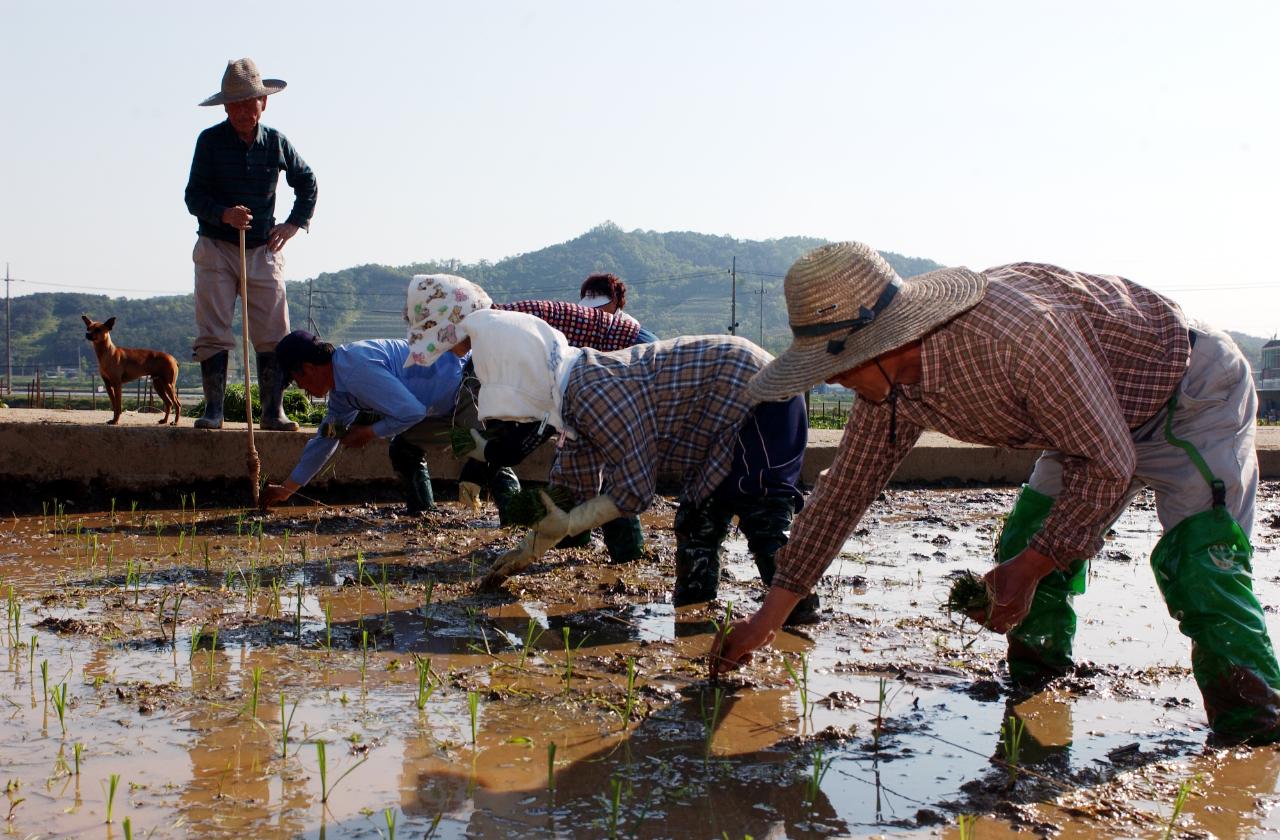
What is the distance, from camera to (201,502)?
690cm

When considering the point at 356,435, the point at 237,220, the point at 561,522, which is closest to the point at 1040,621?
the point at 561,522

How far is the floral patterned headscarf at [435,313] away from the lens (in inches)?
187

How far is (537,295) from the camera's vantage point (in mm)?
146500

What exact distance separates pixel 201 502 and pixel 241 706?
4131 millimetres

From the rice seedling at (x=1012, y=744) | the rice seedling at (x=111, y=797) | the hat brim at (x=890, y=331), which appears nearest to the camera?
the rice seedling at (x=111, y=797)

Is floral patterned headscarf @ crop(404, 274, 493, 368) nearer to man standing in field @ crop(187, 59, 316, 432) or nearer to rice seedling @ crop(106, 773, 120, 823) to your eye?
man standing in field @ crop(187, 59, 316, 432)

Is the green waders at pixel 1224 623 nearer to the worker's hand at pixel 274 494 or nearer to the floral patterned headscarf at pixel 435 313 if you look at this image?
the floral patterned headscarf at pixel 435 313

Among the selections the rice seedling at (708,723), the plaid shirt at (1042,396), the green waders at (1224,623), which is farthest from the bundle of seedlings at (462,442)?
the green waders at (1224,623)

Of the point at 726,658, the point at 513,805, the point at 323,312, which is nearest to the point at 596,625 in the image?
the point at 726,658

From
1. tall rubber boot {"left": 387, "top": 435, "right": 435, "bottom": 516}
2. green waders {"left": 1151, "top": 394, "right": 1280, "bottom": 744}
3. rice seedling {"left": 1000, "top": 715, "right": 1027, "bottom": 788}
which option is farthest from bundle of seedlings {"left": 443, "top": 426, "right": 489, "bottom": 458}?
green waders {"left": 1151, "top": 394, "right": 1280, "bottom": 744}

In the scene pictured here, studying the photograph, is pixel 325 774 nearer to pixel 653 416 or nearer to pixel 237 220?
pixel 653 416

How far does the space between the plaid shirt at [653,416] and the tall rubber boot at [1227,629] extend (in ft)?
5.21

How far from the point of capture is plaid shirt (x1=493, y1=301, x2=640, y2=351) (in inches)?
208

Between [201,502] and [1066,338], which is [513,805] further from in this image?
[201,502]
